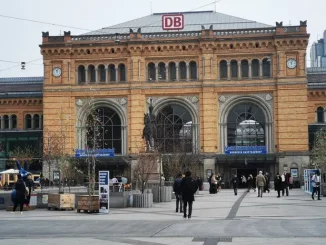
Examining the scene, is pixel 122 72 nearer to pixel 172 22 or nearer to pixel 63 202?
pixel 172 22

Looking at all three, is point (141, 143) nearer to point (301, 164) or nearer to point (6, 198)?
point (301, 164)

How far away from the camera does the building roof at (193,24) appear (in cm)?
7256

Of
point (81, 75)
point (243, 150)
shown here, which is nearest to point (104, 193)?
point (243, 150)

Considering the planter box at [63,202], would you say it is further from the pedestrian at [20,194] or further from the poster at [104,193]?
the poster at [104,193]

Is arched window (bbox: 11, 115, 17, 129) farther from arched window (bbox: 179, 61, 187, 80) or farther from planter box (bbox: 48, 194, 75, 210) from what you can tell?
planter box (bbox: 48, 194, 75, 210)

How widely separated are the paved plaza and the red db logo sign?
42318mm

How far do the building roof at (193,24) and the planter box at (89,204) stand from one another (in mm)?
43062

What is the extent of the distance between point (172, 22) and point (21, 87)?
22071 millimetres

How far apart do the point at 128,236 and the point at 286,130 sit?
160 feet

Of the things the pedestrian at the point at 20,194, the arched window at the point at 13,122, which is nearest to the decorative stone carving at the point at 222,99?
the arched window at the point at 13,122

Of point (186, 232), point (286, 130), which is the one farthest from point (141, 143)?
point (186, 232)

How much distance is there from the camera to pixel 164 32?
6856cm

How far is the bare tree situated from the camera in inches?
1459

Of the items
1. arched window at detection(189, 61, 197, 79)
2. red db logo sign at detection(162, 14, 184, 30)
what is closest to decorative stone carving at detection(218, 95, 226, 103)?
arched window at detection(189, 61, 197, 79)
